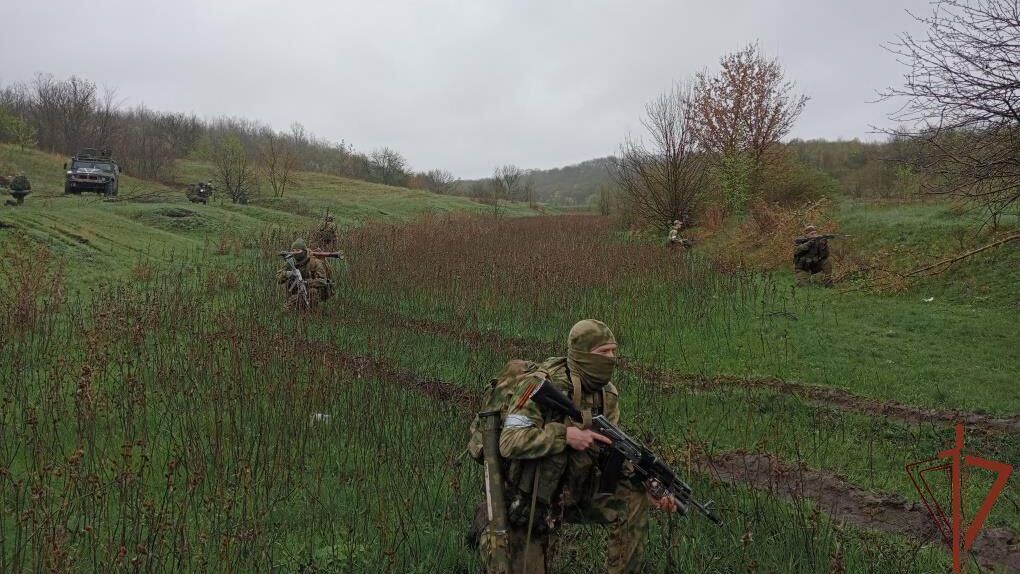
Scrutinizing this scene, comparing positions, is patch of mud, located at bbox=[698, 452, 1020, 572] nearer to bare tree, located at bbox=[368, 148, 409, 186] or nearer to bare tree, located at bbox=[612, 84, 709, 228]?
bare tree, located at bbox=[612, 84, 709, 228]

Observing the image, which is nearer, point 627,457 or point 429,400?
point 627,457

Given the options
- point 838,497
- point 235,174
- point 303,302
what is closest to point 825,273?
point 838,497

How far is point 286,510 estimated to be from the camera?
3.73 metres

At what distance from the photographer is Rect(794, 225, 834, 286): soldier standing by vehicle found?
11.9 metres

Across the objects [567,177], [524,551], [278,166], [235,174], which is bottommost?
[524,551]

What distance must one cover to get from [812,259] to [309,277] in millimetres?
9624

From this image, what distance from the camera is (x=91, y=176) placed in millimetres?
21766

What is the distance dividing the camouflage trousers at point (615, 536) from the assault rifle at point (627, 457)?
0.44 feet

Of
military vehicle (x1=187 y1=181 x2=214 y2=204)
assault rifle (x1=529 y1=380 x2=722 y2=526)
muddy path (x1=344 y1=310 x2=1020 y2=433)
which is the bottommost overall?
muddy path (x1=344 y1=310 x2=1020 y2=433)

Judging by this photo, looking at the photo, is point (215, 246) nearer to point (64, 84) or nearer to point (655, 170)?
point (655, 170)

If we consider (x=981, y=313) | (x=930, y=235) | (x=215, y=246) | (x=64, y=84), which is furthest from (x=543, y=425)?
(x=64, y=84)

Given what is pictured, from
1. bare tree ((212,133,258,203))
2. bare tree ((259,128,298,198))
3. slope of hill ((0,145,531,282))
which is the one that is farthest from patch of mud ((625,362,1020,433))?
bare tree ((259,128,298,198))

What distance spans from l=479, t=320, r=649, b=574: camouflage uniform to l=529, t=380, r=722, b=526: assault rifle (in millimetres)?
65

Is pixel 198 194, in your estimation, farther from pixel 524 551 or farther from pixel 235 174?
pixel 524 551
